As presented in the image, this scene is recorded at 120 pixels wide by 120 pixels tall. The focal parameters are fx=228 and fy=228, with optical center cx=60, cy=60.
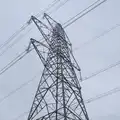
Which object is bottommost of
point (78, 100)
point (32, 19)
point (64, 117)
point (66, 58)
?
point (64, 117)

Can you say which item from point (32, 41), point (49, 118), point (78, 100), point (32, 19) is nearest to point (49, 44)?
point (32, 41)

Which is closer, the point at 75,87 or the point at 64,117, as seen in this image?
the point at 64,117

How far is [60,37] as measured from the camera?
1288 centimetres

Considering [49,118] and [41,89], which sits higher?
[41,89]

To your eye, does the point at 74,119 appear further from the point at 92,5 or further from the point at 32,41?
the point at 92,5

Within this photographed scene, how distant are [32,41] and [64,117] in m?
4.99

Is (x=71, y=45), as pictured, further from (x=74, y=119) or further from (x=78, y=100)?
(x=74, y=119)

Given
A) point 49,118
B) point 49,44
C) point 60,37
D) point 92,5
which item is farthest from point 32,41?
point 49,118

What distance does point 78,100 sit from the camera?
32.4 ft

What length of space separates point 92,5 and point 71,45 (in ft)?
11.1

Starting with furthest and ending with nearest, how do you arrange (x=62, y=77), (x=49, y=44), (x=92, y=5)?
(x=49, y=44) → (x=92, y=5) → (x=62, y=77)

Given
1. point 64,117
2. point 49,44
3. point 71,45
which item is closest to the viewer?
point 64,117

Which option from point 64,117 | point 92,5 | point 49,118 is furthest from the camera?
point 92,5

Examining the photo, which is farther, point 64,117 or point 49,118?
point 49,118
